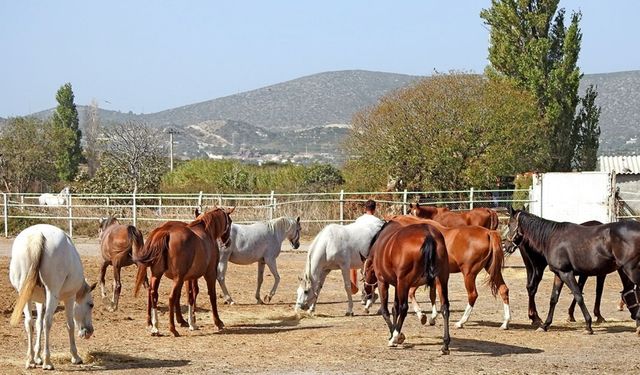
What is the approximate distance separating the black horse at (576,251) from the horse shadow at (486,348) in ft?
5.23

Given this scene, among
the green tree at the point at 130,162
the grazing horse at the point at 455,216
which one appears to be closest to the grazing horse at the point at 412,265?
the grazing horse at the point at 455,216

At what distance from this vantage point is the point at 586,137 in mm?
45281

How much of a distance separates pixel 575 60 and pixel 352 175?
1294 cm

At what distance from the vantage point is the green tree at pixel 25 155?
176 ft

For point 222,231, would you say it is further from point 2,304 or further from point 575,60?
point 575,60

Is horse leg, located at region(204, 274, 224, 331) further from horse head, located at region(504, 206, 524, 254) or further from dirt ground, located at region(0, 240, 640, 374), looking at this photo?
horse head, located at region(504, 206, 524, 254)

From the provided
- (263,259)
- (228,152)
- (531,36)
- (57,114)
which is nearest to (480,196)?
(531,36)

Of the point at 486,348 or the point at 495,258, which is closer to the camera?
the point at 486,348

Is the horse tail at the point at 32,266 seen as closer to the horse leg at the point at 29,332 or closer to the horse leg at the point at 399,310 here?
the horse leg at the point at 29,332

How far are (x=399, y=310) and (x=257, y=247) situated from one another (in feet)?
19.4

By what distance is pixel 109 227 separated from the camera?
52.1ft

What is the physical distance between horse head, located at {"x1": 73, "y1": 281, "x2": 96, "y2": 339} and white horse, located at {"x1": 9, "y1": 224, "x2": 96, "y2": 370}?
0.35 m

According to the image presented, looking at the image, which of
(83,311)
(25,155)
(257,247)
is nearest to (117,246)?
(257,247)

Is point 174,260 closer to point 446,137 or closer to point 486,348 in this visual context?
point 486,348
